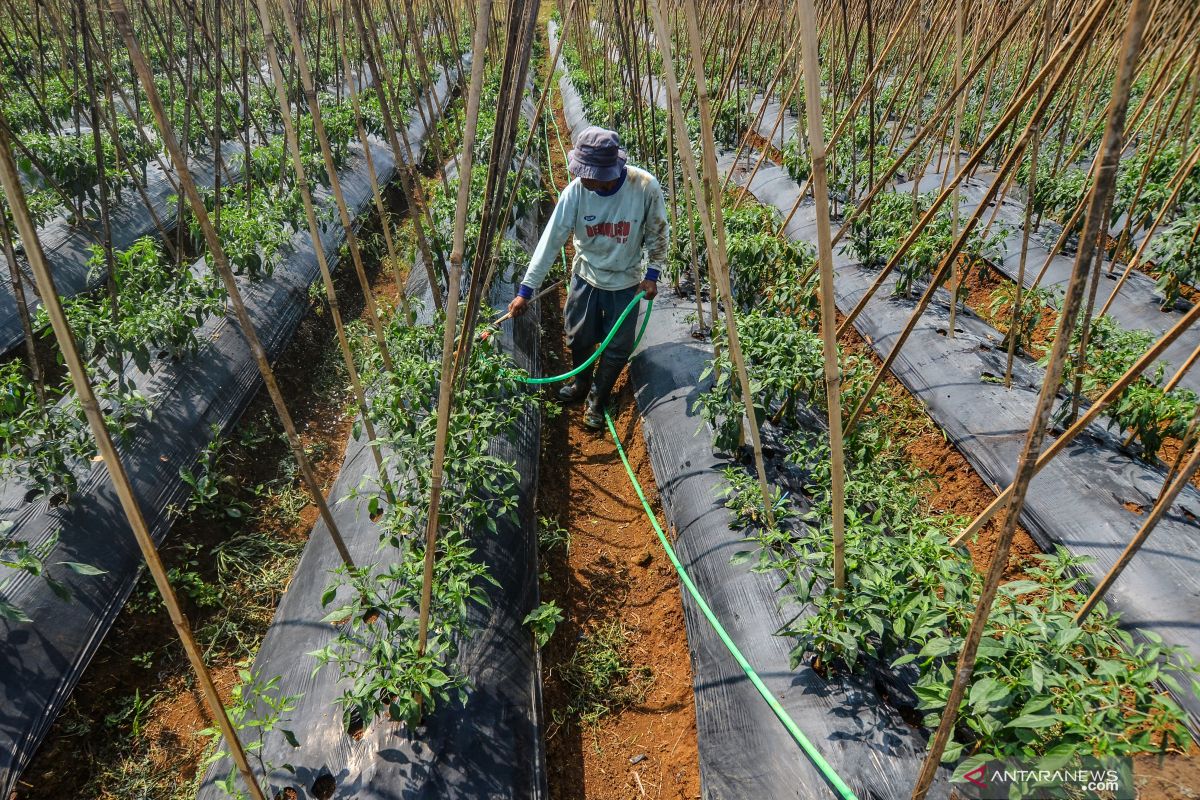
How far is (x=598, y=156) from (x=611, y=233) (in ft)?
1.95

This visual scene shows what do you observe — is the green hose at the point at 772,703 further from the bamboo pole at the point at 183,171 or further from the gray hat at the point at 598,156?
the gray hat at the point at 598,156

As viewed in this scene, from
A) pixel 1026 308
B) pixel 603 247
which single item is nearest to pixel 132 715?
pixel 603 247

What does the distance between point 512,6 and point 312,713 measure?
246cm

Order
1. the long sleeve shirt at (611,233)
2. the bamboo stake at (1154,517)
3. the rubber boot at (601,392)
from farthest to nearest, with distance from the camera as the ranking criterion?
the rubber boot at (601,392) < the long sleeve shirt at (611,233) < the bamboo stake at (1154,517)

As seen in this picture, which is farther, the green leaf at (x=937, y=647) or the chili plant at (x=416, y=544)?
the chili plant at (x=416, y=544)

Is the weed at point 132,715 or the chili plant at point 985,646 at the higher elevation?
the chili plant at point 985,646

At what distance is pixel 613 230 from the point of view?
4.06 metres

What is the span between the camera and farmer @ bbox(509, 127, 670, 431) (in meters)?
3.68

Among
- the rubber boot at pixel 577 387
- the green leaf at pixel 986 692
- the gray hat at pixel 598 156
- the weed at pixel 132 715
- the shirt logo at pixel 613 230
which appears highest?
the gray hat at pixel 598 156

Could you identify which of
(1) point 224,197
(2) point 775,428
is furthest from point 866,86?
(1) point 224,197

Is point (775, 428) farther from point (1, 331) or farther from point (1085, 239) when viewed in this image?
point (1, 331)

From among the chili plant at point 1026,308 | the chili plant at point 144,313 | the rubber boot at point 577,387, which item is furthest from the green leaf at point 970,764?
the chili plant at point 144,313

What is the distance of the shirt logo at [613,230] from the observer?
13.2 ft

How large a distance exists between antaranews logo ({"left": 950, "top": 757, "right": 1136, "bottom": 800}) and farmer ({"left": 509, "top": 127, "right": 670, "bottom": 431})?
10.2ft
